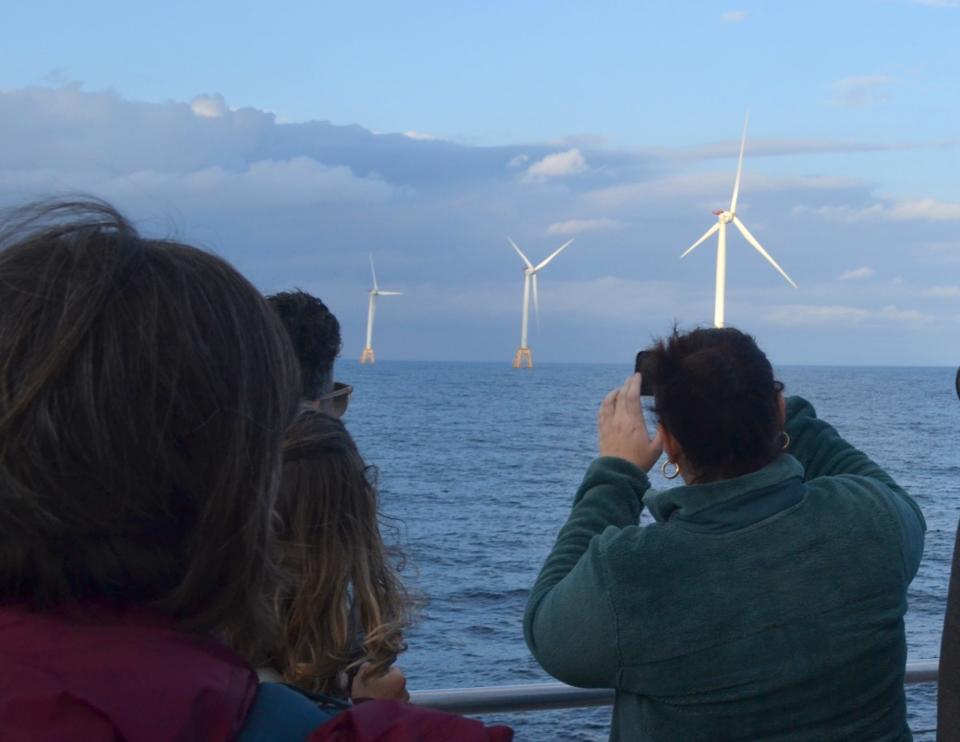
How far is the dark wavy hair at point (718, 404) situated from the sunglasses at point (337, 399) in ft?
3.70

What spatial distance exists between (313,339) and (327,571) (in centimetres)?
113

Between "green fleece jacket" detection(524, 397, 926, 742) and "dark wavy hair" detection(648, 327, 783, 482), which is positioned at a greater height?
"dark wavy hair" detection(648, 327, 783, 482)

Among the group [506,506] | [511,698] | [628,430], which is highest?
[628,430]

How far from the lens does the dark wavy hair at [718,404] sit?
2.23 meters

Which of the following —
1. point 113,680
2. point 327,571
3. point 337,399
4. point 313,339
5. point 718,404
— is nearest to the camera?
point 113,680

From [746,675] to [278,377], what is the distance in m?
1.31

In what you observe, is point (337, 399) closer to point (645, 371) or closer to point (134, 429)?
point (645, 371)

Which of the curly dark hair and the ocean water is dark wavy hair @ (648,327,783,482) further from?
the curly dark hair

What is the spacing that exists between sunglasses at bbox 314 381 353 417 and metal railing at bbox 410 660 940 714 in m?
0.97

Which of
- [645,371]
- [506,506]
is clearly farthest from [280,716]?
[506,506]

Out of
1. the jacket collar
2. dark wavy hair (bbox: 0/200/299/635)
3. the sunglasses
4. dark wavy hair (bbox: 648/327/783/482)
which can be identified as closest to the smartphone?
dark wavy hair (bbox: 648/327/783/482)

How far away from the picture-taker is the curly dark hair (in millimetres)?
3111

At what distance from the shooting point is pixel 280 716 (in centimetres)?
109

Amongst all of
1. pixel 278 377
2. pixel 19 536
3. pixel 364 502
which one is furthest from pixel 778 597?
pixel 19 536
